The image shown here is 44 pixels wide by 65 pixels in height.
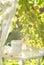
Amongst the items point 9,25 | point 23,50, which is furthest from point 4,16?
point 23,50

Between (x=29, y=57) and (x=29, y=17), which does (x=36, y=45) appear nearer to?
(x=29, y=57)

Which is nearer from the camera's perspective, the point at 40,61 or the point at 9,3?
the point at 9,3

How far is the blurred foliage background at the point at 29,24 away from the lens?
1126 millimetres

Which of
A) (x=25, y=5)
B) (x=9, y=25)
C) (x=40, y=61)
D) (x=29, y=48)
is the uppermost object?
(x=25, y=5)

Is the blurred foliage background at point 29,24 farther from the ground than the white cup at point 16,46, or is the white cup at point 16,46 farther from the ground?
the blurred foliage background at point 29,24

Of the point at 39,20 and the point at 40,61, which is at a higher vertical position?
the point at 39,20

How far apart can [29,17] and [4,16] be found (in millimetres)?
179

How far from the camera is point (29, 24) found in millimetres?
1143

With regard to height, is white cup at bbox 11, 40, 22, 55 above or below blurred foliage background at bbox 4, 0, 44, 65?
below

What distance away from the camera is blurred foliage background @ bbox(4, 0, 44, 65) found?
3.69ft

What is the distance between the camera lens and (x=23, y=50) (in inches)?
45.6

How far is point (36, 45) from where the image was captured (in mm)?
1177

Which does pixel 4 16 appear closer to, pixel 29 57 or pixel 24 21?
pixel 24 21

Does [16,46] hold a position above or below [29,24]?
below
